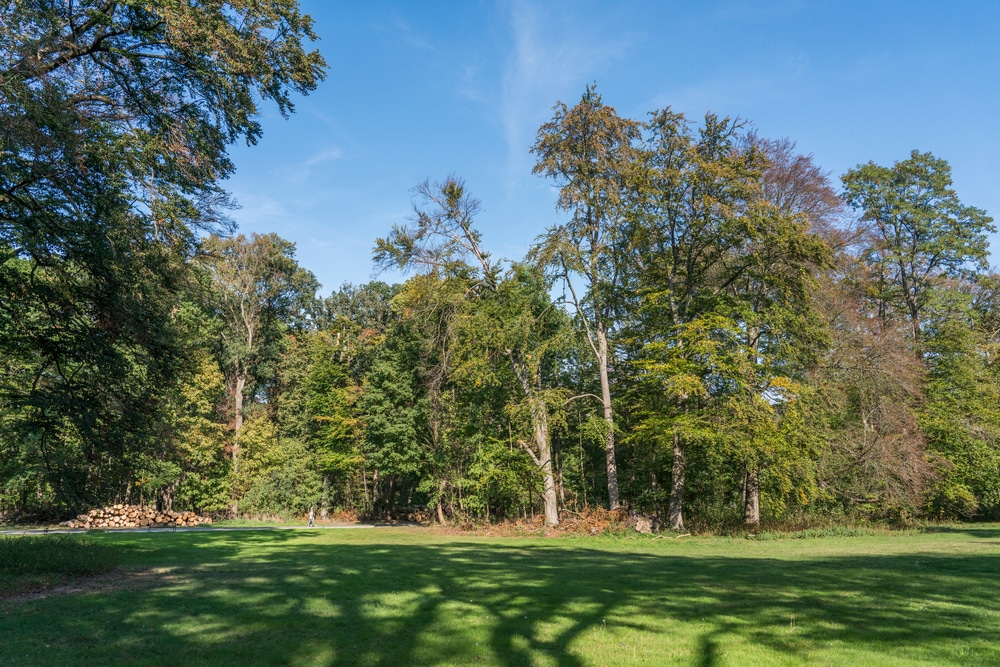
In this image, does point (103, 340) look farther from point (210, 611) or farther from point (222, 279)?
point (222, 279)

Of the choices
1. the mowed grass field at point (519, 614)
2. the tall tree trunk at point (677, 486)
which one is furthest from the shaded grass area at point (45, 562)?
the tall tree trunk at point (677, 486)

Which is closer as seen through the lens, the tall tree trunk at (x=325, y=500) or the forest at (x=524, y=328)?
the forest at (x=524, y=328)

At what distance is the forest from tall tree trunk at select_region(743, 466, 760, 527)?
0.20 meters

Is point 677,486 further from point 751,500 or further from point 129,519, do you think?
point 129,519

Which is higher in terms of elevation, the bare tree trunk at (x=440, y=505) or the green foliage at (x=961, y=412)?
the green foliage at (x=961, y=412)

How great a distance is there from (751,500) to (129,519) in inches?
1288

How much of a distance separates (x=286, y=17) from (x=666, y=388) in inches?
727

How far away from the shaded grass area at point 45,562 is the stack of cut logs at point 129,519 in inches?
787

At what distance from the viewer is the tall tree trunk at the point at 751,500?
25.7 meters

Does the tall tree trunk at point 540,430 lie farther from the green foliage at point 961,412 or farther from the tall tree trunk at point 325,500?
the tall tree trunk at point 325,500

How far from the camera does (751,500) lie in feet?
87.6

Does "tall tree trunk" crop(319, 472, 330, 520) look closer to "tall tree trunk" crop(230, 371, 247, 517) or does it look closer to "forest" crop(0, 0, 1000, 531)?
"forest" crop(0, 0, 1000, 531)

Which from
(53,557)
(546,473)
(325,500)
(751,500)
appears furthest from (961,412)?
(325,500)

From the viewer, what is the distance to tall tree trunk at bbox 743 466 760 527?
25.7 m
